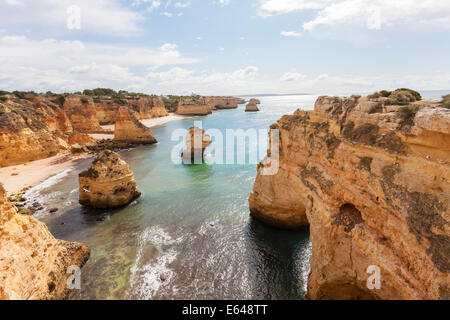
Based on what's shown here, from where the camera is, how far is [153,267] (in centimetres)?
1142

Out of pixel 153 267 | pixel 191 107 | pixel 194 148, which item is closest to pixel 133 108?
pixel 191 107

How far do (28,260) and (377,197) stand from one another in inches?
470

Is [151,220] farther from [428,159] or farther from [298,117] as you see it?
[428,159]

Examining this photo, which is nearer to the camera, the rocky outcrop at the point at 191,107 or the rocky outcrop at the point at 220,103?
the rocky outcrop at the point at 191,107

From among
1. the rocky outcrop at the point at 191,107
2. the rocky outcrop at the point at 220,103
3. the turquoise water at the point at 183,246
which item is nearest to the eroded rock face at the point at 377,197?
the turquoise water at the point at 183,246

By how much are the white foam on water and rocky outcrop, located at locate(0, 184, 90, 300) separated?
9.69ft

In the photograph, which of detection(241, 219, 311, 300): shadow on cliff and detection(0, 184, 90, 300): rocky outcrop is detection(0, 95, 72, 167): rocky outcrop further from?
detection(241, 219, 311, 300): shadow on cliff

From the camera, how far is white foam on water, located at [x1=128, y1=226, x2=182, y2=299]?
33.1ft

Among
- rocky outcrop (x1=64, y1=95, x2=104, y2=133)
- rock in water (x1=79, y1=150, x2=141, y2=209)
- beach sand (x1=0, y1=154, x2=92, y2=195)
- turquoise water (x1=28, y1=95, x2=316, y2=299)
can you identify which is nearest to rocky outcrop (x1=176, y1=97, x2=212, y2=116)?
rocky outcrop (x1=64, y1=95, x2=104, y2=133)

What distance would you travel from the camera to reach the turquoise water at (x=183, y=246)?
33.0 ft

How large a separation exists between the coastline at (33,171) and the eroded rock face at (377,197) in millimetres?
25811

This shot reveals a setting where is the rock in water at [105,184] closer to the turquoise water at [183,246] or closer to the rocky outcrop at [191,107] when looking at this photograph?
the turquoise water at [183,246]

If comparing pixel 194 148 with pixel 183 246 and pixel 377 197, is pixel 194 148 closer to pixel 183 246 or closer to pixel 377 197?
pixel 183 246
